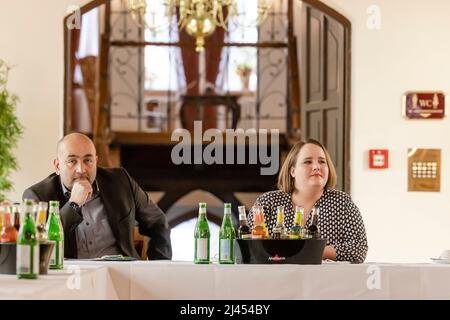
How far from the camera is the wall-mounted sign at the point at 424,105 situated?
6.67 meters

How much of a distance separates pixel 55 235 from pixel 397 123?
11.9ft

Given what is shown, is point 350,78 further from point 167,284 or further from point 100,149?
point 100,149

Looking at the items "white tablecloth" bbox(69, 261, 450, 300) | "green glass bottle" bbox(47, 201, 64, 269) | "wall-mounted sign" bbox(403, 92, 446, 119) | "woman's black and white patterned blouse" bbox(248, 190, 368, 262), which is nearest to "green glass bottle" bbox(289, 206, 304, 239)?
"white tablecloth" bbox(69, 261, 450, 300)

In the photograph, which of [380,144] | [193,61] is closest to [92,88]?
[193,61]

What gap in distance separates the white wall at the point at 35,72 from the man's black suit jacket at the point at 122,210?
6.53 ft

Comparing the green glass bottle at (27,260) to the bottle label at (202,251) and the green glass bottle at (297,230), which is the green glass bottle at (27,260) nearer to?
the bottle label at (202,251)

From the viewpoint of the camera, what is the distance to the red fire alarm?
6688 mm

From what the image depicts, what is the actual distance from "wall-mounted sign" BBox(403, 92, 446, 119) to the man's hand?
3060mm

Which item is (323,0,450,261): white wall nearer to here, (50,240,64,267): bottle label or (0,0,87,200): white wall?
(0,0,87,200): white wall

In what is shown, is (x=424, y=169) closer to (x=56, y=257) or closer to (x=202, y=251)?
(x=202, y=251)

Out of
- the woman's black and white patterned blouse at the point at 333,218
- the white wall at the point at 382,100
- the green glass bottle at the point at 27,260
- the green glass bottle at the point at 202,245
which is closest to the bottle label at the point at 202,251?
the green glass bottle at the point at 202,245

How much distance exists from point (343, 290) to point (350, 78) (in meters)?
3.50

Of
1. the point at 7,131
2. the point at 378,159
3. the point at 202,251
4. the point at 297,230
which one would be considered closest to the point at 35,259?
the point at 202,251

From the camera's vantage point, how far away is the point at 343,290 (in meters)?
3.49
